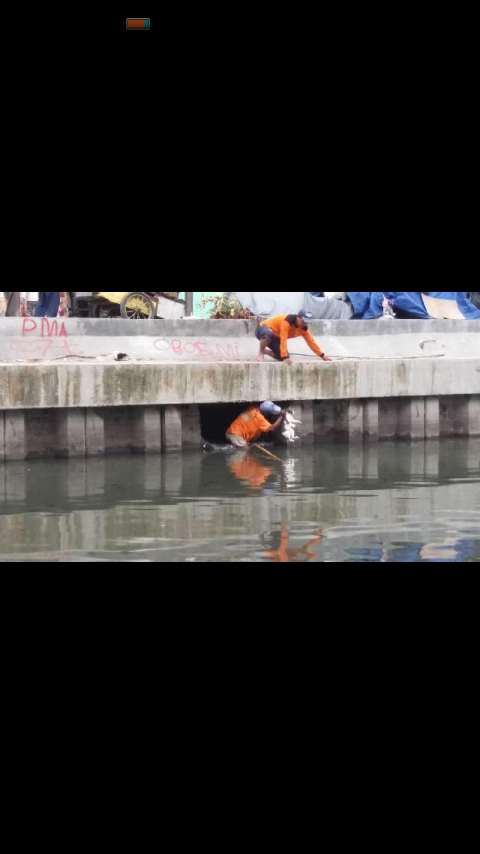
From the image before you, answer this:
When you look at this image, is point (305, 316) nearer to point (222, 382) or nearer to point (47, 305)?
point (222, 382)

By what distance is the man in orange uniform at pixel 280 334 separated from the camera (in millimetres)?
17703

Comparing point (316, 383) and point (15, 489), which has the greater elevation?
point (316, 383)

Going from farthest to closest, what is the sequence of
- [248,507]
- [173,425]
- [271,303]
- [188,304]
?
[271,303], [188,304], [173,425], [248,507]

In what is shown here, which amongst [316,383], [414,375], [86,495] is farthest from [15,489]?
[414,375]

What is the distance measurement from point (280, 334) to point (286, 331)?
109mm

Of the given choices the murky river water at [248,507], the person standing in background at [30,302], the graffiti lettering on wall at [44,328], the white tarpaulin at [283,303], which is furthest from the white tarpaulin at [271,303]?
the graffiti lettering on wall at [44,328]

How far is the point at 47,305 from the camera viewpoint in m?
17.8

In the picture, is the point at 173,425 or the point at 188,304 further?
the point at 188,304

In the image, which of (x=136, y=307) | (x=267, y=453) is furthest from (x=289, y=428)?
(x=136, y=307)

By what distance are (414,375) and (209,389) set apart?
382 centimetres

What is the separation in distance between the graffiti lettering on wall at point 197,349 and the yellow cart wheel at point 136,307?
2.11 m

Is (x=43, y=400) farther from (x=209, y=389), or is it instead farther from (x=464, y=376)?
(x=464, y=376)

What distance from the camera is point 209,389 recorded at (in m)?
16.8
